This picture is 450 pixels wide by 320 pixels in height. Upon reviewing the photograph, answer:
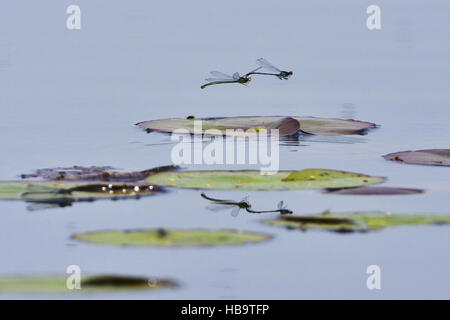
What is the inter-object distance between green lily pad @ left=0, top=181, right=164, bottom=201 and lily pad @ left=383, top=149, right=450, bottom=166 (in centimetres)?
350

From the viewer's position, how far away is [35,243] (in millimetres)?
9969

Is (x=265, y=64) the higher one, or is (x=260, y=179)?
(x=265, y=64)

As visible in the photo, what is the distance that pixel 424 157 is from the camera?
13992 millimetres

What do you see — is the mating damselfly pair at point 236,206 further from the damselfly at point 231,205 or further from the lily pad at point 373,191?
the lily pad at point 373,191

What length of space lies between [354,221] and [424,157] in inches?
155

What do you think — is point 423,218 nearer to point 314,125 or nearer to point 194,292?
point 194,292

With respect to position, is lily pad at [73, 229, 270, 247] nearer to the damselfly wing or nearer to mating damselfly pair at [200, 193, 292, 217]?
mating damselfly pair at [200, 193, 292, 217]

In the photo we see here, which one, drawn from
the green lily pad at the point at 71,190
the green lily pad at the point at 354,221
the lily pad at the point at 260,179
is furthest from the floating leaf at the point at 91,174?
the green lily pad at the point at 354,221

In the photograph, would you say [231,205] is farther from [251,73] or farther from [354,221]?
[251,73]

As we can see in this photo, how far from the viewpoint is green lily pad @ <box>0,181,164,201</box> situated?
1134 cm

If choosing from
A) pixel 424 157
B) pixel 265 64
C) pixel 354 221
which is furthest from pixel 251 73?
pixel 354 221

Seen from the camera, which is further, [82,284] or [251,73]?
[251,73]

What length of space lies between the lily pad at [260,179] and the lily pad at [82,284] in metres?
3.21

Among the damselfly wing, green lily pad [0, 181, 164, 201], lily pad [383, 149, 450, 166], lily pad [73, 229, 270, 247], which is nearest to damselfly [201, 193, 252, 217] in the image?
green lily pad [0, 181, 164, 201]
